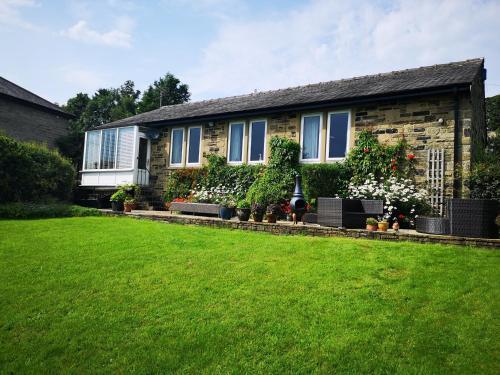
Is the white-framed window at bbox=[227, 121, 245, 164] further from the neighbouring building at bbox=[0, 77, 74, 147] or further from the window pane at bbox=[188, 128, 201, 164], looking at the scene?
the neighbouring building at bbox=[0, 77, 74, 147]

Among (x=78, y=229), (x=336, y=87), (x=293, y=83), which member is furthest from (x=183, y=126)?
(x=78, y=229)

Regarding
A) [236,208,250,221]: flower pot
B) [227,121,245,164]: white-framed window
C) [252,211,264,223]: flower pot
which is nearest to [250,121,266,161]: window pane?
[227,121,245,164]: white-framed window

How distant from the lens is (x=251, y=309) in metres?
3.91

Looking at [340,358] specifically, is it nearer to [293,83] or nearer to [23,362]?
[23,362]

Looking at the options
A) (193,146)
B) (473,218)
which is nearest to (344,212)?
(473,218)

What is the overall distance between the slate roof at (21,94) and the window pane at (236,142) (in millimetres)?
15237

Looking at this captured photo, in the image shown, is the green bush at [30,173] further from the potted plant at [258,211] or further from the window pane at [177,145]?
the potted plant at [258,211]

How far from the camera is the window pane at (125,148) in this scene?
15502 mm

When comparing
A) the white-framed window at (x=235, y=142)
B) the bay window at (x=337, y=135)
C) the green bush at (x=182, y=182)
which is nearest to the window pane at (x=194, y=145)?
the green bush at (x=182, y=182)

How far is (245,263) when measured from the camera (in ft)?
18.3

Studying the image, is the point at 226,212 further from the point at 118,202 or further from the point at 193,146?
the point at 193,146

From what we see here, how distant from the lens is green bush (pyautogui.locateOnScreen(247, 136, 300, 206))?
11.3m

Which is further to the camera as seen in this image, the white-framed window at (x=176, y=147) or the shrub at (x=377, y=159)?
the white-framed window at (x=176, y=147)

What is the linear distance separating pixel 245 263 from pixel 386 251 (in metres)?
2.64
